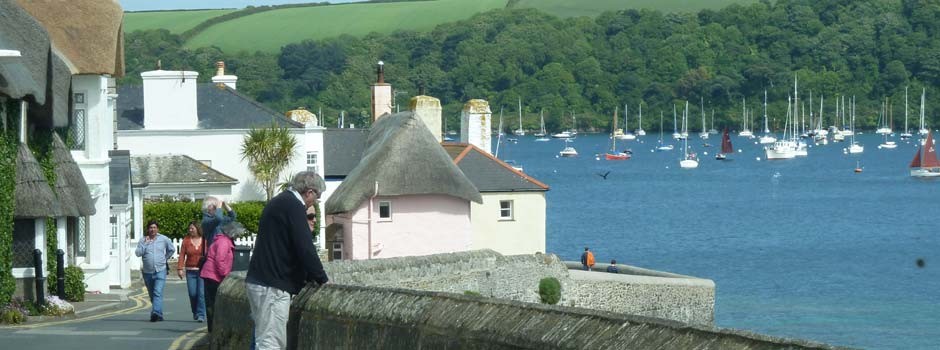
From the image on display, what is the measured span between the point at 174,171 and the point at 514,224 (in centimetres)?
1155

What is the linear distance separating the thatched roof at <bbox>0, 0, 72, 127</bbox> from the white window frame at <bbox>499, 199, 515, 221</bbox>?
1123 inches

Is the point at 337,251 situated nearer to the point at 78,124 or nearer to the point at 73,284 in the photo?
the point at 78,124

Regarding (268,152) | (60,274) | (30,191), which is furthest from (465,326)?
(268,152)

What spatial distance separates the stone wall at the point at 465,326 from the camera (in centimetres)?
1064

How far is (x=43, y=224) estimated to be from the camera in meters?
29.0

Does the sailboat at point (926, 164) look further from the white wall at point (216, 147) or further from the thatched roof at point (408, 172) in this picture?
the thatched roof at point (408, 172)

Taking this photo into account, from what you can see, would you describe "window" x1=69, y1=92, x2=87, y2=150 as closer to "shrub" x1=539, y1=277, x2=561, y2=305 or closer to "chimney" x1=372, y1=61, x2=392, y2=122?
"shrub" x1=539, y1=277, x2=561, y2=305

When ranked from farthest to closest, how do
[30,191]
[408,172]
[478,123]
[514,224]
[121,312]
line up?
1. [478,123]
2. [514,224]
3. [408,172]
4. [121,312]
5. [30,191]

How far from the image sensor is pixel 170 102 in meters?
59.6

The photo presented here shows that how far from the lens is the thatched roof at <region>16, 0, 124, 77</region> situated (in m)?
35.6

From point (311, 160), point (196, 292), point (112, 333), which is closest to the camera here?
point (112, 333)

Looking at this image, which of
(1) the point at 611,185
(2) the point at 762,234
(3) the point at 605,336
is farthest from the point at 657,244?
(3) the point at 605,336

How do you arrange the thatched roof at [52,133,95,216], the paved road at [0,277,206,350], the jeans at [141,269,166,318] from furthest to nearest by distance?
the thatched roof at [52,133,95,216] < the jeans at [141,269,166,318] < the paved road at [0,277,206,350]

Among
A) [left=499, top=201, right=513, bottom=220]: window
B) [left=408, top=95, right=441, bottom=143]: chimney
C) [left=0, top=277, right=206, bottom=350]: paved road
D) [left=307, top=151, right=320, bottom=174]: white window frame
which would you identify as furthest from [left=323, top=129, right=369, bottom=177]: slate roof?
[left=0, top=277, right=206, bottom=350]: paved road
